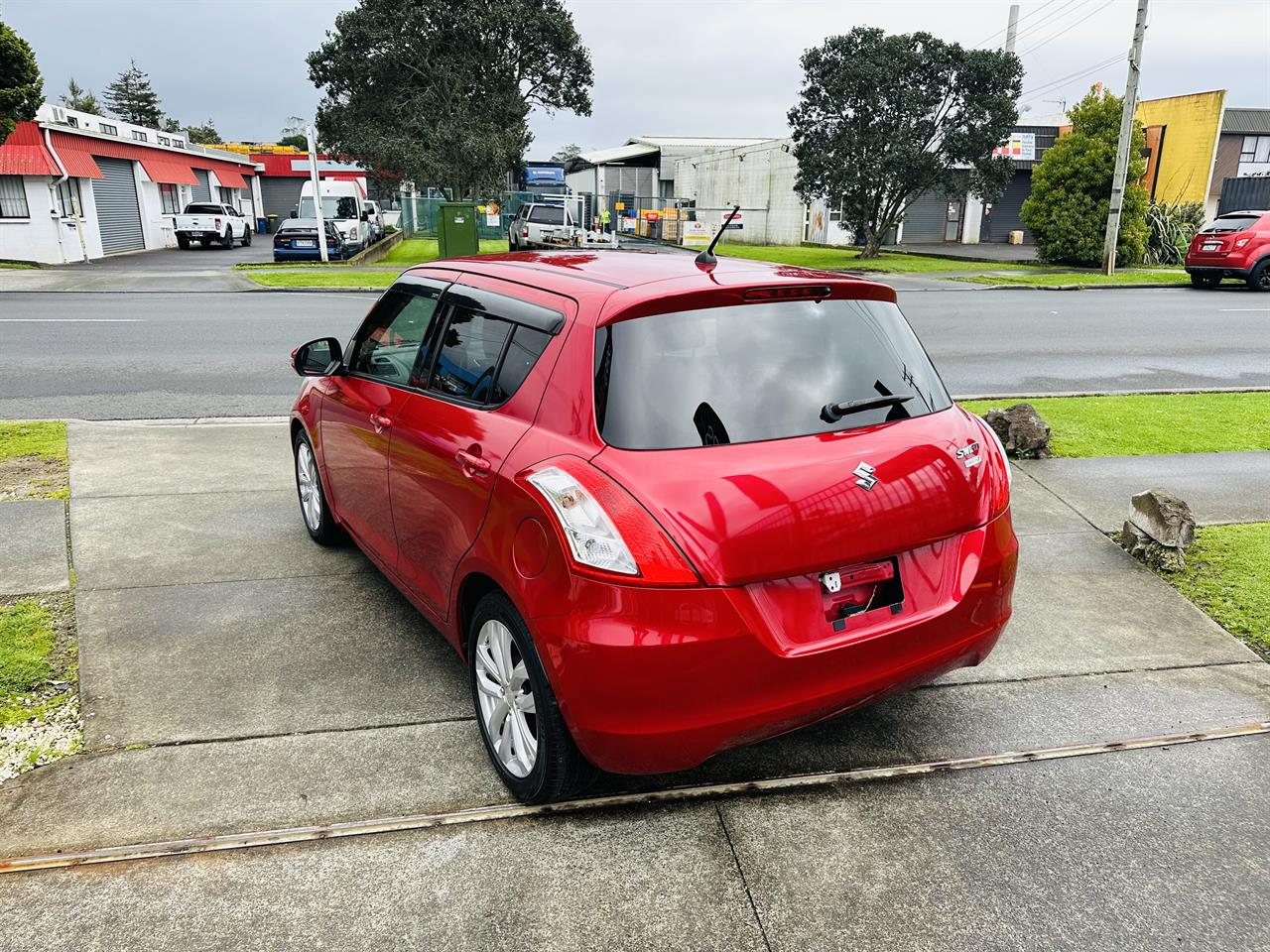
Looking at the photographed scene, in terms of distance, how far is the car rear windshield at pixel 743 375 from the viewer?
8.95ft

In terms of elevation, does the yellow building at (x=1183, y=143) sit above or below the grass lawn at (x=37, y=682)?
above

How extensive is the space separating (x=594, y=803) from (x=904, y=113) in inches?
1062

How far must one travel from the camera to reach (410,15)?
1431 inches

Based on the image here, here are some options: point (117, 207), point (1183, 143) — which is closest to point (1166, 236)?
point (1183, 143)

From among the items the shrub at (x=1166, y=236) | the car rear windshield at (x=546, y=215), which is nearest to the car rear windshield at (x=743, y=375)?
the car rear windshield at (x=546, y=215)

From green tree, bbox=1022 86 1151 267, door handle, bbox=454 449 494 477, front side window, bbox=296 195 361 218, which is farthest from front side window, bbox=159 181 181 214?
door handle, bbox=454 449 494 477

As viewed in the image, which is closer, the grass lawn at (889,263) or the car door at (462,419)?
the car door at (462,419)

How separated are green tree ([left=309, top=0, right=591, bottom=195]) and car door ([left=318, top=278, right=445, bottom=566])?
33489 mm

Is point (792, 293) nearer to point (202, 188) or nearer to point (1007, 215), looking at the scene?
point (1007, 215)

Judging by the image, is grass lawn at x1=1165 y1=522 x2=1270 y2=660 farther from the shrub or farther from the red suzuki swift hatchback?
the shrub

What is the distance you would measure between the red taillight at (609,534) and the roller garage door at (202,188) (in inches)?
1973

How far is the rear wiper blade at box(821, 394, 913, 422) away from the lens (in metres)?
2.91

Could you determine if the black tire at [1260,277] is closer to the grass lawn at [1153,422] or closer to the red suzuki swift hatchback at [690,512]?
the grass lawn at [1153,422]

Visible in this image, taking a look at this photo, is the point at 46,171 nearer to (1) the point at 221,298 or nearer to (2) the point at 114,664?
(1) the point at 221,298
